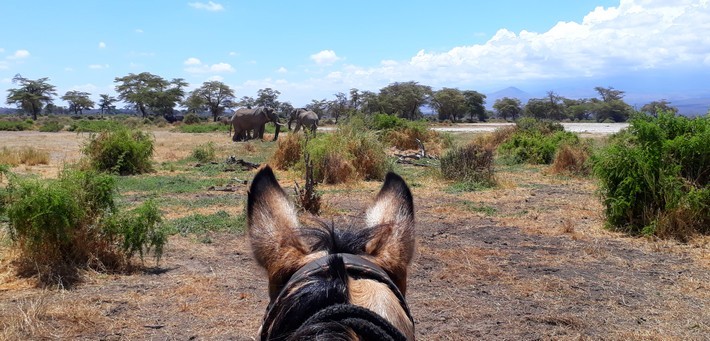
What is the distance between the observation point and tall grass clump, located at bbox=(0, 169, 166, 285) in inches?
230

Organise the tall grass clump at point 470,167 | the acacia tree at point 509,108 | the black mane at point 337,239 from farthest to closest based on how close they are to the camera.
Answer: the acacia tree at point 509,108, the tall grass clump at point 470,167, the black mane at point 337,239

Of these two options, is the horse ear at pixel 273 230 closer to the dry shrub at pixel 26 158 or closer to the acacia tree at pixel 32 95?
the dry shrub at pixel 26 158

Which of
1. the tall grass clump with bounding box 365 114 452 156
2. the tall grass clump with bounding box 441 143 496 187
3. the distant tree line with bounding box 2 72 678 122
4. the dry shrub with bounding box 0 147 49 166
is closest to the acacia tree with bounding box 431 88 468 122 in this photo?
the distant tree line with bounding box 2 72 678 122

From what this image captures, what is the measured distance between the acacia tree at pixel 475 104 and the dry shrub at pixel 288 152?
189ft

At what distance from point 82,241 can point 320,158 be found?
783 centimetres

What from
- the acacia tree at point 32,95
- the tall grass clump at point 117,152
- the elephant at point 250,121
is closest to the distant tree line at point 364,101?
the acacia tree at point 32,95

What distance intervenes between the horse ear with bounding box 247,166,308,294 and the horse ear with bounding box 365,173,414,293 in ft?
0.81

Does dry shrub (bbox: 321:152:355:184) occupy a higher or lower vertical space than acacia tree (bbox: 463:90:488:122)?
lower

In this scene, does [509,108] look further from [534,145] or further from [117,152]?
[117,152]

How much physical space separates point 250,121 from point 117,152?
14.8 meters

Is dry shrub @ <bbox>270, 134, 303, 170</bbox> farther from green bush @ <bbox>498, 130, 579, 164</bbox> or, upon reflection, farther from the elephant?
the elephant

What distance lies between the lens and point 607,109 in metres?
68.1

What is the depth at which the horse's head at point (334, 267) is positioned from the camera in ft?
4.03

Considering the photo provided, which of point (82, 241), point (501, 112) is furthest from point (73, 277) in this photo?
point (501, 112)
